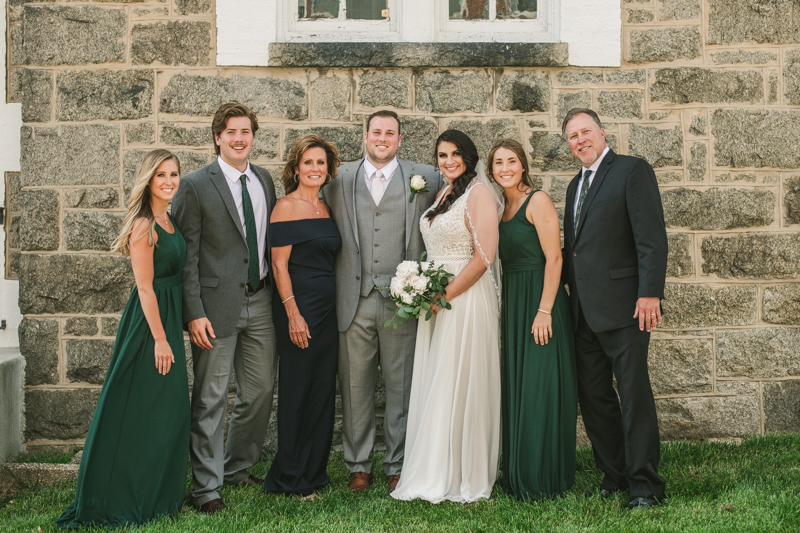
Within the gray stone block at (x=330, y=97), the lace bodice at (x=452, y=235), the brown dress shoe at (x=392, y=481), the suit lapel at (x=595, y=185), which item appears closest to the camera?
the suit lapel at (x=595, y=185)

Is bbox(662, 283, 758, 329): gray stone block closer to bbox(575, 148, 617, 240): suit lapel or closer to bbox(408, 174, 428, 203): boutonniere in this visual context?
bbox(575, 148, 617, 240): suit lapel

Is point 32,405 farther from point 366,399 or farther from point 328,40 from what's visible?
point 328,40

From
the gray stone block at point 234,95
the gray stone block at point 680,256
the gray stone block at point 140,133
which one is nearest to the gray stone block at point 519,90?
the gray stone block at point 680,256

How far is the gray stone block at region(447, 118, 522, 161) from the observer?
457cm

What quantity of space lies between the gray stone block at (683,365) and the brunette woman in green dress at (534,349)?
1219 millimetres

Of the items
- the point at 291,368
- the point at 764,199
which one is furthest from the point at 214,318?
the point at 764,199

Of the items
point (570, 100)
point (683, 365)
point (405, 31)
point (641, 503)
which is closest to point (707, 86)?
point (570, 100)

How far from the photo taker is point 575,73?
4.57 meters

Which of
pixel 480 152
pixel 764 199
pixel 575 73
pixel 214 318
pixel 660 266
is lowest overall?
pixel 214 318

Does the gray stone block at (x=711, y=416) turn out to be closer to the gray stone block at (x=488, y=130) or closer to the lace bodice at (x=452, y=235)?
the lace bodice at (x=452, y=235)

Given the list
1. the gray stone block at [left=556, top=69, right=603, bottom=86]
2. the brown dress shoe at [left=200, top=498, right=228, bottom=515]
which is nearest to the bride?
the brown dress shoe at [left=200, top=498, right=228, bottom=515]

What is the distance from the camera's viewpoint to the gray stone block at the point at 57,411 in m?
4.48

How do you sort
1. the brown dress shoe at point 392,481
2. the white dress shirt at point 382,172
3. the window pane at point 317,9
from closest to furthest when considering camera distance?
1. the brown dress shoe at point 392,481
2. the white dress shirt at point 382,172
3. the window pane at point 317,9

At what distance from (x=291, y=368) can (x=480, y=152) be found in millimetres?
1988
